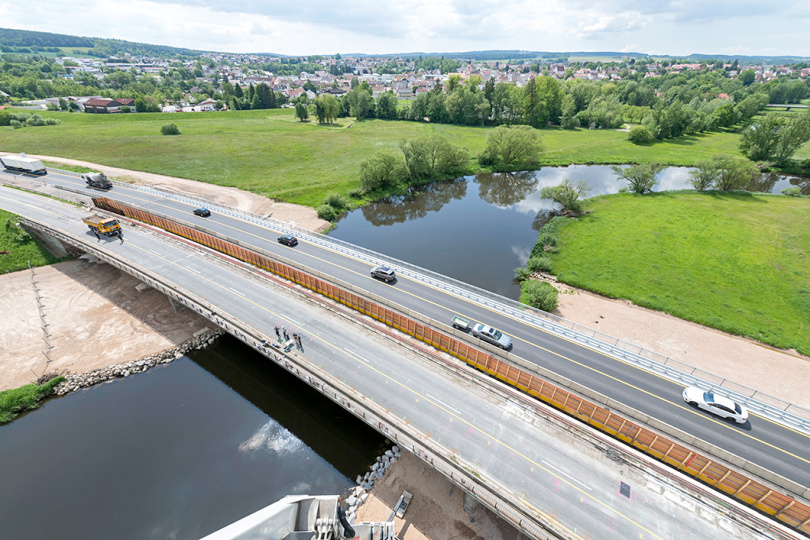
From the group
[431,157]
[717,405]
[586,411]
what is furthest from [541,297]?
[431,157]

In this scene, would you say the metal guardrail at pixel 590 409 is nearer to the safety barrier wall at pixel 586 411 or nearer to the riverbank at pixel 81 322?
the safety barrier wall at pixel 586 411

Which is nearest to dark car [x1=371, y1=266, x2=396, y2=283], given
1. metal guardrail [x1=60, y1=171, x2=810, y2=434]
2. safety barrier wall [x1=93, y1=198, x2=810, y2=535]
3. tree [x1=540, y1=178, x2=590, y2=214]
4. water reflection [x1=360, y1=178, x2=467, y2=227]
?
metal guardrail [x1=60, y1=171, x2=810, y2=434]

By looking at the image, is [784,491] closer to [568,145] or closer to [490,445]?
[490,445]

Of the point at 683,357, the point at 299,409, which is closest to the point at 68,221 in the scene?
the point at 299,409

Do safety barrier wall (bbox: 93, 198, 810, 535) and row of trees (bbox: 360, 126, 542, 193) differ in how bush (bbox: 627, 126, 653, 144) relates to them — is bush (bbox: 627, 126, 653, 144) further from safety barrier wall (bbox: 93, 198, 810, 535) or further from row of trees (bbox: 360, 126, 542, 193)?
safety barrier wall (bbox: 93, 198, 810, 535)

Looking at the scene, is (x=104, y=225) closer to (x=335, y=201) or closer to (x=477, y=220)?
(x=335, y=201)

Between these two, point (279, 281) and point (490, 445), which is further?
point (279, 281)
